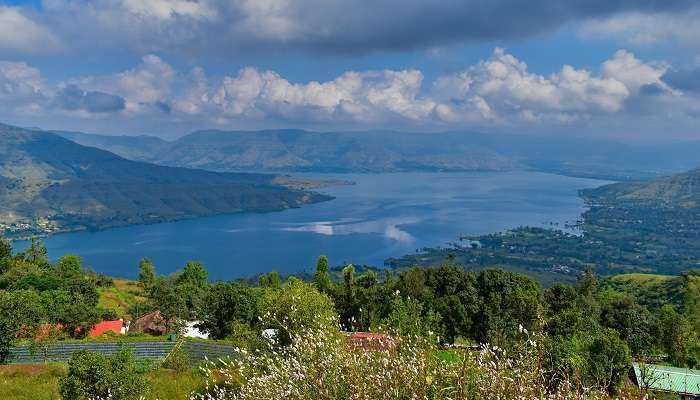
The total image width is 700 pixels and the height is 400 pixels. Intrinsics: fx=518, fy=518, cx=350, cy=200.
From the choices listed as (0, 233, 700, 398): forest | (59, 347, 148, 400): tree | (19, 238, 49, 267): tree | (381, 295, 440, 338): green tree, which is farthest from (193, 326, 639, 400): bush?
(19, 238, 49, 267): tree

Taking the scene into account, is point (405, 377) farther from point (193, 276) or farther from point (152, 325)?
point (193, 276)

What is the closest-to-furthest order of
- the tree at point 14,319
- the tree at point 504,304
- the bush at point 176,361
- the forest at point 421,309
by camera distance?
the bush at point 176,361
the tree at point 14,319
the forest at point 421,309
the tree at point 504,304

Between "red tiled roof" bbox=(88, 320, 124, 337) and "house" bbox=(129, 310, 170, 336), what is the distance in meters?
0.91

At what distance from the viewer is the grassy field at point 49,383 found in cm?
1753

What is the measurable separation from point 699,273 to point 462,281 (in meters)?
60.0

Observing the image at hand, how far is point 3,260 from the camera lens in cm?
5441

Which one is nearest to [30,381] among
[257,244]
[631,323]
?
[631,323]

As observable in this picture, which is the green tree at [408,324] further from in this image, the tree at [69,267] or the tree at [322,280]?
the tree at [69,267]

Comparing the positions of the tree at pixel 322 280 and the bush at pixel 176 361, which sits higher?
the bush at pixel 176 361

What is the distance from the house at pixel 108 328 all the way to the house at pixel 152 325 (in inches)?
30.2

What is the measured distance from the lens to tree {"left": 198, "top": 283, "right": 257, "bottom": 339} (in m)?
36.4

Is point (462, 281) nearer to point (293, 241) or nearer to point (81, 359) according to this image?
point (81, 359)

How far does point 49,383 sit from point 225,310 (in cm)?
1782

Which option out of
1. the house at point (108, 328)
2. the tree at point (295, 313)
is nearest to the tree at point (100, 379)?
the tree at point (295, 313)
